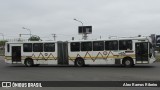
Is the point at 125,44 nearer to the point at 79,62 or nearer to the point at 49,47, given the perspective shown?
the point at 79,62

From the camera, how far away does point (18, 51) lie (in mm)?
34969

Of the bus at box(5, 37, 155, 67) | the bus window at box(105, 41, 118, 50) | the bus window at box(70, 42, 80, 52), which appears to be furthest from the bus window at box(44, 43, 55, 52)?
the bus window at box(105, 41, 118, 50)

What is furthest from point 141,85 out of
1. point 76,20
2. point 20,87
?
point 76,20

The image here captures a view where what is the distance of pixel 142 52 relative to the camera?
29.5m

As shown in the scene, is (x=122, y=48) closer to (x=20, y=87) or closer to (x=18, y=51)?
(x=18, y=51)

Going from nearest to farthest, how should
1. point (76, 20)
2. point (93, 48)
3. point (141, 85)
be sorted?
1. point (141, 85)
2. point (93, 48)
3. point (76, 20)

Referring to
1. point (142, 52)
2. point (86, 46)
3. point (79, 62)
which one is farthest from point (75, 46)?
point (142, 52)

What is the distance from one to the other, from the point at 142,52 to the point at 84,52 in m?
5.69

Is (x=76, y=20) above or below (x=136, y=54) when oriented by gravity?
above

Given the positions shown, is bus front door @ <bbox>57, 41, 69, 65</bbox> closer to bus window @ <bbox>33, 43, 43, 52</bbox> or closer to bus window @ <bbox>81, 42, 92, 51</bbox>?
bus window @ <bbox>81, 42, 92, 51</bbox>

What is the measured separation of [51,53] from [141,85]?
21151 millimetres

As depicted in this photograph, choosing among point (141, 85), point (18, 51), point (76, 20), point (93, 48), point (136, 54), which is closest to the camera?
point (141, 85)

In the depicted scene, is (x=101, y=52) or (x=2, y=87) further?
(x=101, y=52)

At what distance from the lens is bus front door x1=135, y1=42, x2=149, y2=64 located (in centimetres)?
2940
